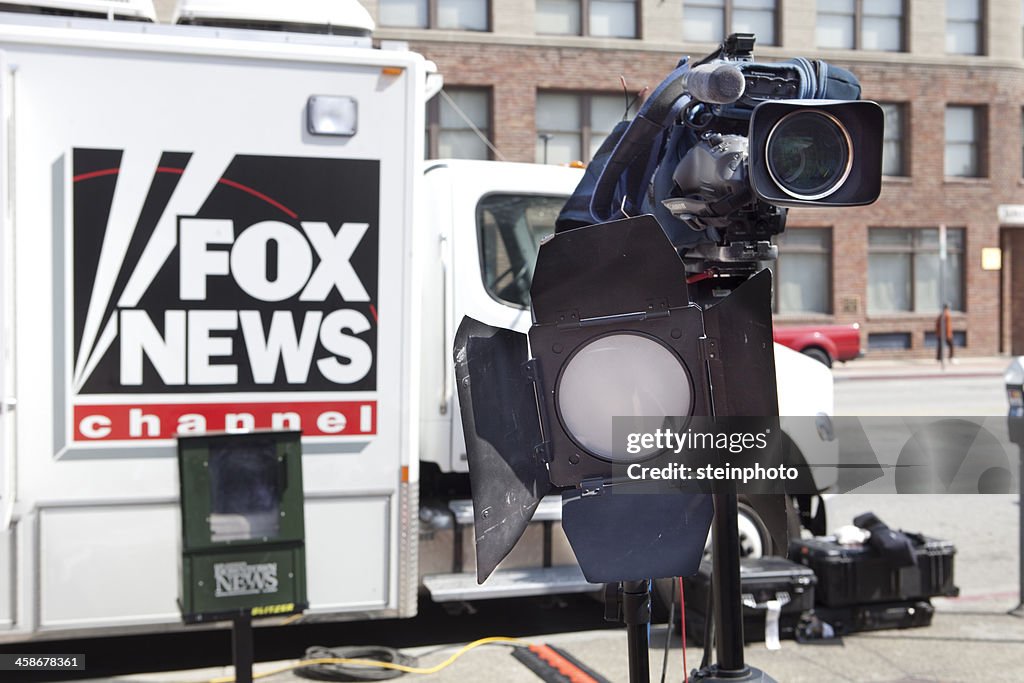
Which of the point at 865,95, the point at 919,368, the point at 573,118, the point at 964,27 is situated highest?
the point at 964,27

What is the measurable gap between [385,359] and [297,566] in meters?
0.99

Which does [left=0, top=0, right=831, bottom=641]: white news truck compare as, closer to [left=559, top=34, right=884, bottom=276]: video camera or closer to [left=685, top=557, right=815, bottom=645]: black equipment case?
[left=685, top=557, right=815, bottom=645]: black equipment case

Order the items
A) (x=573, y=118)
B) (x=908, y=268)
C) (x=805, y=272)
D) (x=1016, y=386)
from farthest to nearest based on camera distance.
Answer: (x=908, y=268) → (x=805, y=272) → (x=573, y=118) → (x=1016, y=386)

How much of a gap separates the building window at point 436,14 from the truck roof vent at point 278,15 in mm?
20540

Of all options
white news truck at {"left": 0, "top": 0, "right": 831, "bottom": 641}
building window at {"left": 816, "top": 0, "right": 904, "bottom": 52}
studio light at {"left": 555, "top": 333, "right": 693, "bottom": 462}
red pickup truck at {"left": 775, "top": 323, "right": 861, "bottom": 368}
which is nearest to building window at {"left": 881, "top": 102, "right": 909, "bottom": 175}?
building window at {"left": 816, "top": 0, "right": 904, "bottom": 52}

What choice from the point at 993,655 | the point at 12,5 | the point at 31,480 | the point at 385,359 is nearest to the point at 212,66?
the point at 12,5

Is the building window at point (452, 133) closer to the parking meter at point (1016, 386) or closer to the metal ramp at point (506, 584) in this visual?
the parking meter at point (1016, 386)

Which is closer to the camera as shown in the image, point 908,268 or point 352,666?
point 352,666

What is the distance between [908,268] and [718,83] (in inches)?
1165

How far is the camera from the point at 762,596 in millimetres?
5730

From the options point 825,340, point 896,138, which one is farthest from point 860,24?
point 825,340

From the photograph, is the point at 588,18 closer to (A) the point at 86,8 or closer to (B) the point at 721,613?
(A) the point at 86,8

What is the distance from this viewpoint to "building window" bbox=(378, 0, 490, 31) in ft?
81.7

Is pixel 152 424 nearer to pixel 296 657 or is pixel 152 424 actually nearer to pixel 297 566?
pixel 297 566
